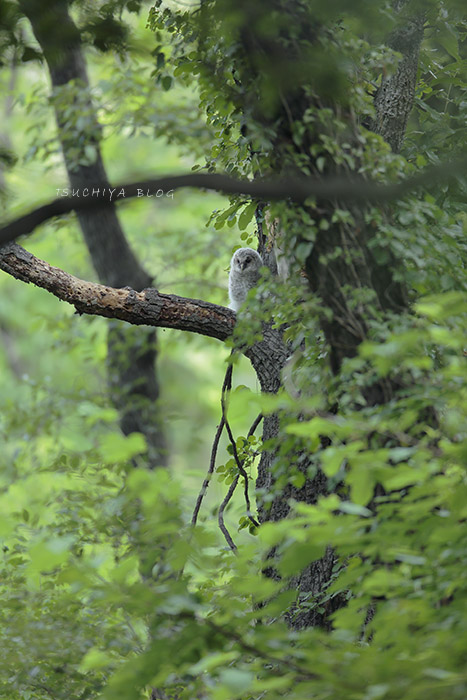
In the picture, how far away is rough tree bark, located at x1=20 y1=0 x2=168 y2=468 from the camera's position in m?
6.72

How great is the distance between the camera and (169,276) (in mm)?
9336

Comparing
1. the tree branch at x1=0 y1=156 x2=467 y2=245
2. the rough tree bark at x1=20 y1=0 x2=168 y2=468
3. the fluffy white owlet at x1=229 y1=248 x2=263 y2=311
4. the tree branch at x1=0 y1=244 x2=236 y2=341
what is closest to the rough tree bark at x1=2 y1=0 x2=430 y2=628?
the tree branch at x1=0 y1=244 x2=236 y2=341

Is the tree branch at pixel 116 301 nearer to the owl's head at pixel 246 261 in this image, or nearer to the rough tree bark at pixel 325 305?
the rough tree bark at pixel 325 305

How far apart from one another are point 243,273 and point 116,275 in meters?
2.10

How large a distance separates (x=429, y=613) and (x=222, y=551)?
4.80 feet

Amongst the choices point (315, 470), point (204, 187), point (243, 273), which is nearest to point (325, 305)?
point (315, 470)

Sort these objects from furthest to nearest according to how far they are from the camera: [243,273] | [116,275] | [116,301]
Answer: [116,275] → [243,273] → [116,301]

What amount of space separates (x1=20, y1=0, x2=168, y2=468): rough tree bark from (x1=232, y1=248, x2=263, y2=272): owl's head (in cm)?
156

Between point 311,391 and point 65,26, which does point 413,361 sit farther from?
point 65,26

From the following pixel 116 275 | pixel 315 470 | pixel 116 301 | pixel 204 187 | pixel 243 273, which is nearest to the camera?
pixel 204 187

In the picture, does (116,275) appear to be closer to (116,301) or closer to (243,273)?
(243,273)

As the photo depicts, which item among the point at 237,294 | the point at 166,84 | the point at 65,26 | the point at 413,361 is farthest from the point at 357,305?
the point at 237,294

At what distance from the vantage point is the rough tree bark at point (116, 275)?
672cm

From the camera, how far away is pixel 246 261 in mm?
5480
